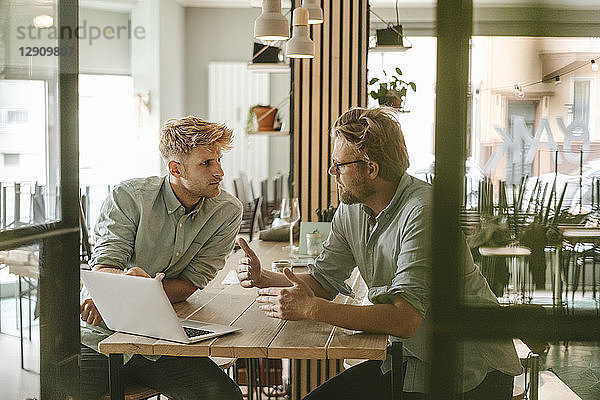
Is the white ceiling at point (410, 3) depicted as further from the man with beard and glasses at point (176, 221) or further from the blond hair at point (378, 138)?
the man with beard and glasses at point (176, 221)

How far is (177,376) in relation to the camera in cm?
268

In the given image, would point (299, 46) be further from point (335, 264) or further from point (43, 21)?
point (43, 21)

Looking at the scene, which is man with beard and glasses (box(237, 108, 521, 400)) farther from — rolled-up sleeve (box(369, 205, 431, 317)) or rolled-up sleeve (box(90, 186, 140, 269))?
rolled-up sleeve (box(90, 186, 140, 269))

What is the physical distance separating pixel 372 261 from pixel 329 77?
2.20m

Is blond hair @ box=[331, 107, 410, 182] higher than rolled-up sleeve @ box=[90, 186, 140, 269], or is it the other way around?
blond hair @ box=[331, 107, 410, 182]

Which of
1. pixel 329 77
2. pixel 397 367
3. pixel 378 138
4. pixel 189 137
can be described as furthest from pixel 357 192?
pixel 329 77

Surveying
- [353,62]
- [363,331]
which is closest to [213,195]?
[363,331]

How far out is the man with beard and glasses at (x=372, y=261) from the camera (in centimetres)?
217

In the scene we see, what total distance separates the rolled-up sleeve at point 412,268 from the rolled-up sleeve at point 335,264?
32 centimetres

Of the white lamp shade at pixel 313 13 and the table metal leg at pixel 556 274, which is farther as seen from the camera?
the white lamp shade at pixel 313 13

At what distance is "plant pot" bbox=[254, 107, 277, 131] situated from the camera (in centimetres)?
591

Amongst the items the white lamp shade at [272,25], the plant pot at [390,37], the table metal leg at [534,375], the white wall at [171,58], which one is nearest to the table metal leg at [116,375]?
the table metal leg at [534,375]

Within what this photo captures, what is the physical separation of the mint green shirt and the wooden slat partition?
5.54ft

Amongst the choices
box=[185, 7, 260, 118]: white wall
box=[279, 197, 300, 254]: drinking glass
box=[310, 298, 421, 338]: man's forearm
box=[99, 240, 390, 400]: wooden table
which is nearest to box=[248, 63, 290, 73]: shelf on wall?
box=[279, 197, 300, 254]: drinking glass
